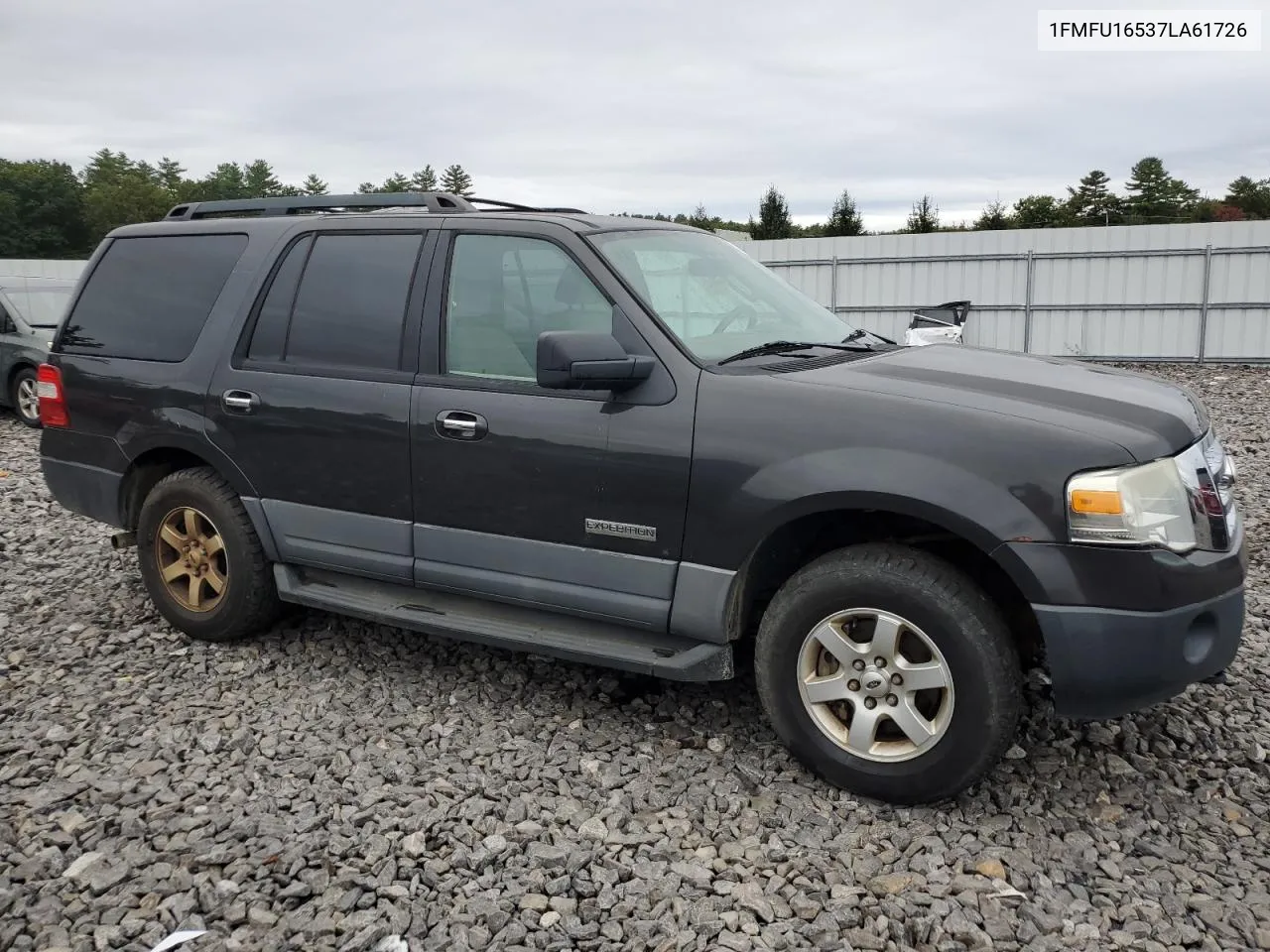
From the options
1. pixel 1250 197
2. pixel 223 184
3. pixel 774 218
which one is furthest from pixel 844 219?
pixel 223 184

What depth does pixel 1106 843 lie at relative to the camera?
3.13 m

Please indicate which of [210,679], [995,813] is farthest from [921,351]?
[210,679]

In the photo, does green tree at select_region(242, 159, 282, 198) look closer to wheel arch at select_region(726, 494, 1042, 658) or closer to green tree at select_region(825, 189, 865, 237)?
green tree at select_region(825, 189, 865, 237)

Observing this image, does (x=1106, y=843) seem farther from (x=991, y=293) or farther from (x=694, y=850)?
(x=991, y=293)

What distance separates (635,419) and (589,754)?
1.23 m

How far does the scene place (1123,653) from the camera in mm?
2982

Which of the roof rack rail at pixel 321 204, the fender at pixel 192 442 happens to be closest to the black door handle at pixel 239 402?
the fender at pixel 192 442

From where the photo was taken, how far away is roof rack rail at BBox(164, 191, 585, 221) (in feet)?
14.3

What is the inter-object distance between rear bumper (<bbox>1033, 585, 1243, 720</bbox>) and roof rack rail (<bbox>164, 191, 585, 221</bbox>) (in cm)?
260

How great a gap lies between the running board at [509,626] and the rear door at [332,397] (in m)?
0.11

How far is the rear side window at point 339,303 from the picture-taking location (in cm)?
415

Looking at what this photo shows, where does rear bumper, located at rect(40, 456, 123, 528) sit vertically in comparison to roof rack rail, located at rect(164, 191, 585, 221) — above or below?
below

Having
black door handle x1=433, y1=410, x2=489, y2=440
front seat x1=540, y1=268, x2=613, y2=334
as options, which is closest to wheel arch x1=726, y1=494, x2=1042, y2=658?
front seat x1=540, y1=268, x2=613, y2=334

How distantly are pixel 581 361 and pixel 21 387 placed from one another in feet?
36.5
